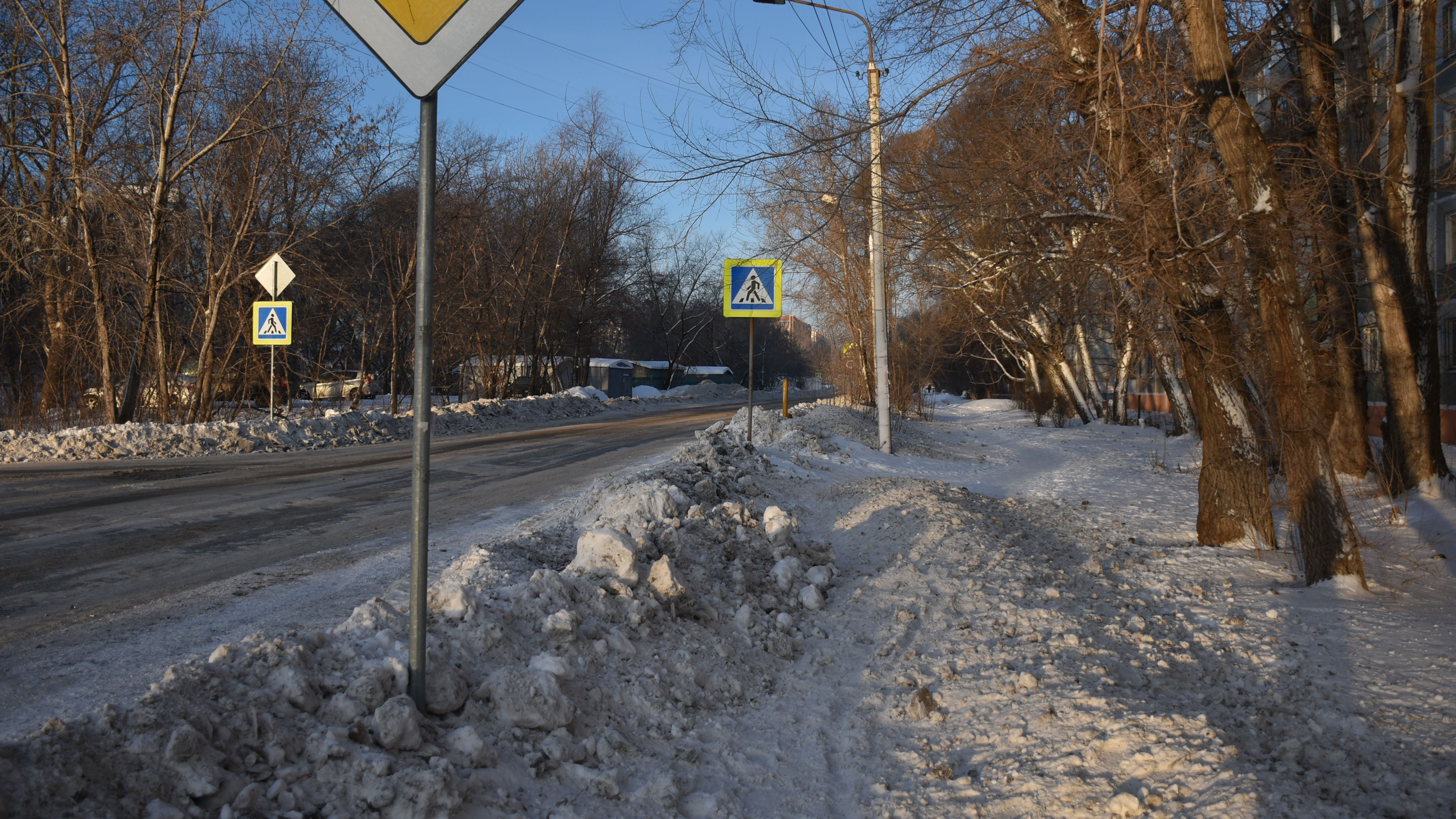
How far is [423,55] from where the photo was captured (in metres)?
2.96

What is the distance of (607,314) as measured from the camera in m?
38.3

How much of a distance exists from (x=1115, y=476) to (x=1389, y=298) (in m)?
4.12

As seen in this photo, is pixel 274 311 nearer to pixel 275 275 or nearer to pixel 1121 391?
pixel 275 275

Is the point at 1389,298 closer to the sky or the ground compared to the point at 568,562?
closer to the sky

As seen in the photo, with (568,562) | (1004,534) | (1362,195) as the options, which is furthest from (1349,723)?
(1362,195)

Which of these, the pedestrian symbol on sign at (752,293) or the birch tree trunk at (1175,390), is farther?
the pedestrian symbol on sign at (752,293)

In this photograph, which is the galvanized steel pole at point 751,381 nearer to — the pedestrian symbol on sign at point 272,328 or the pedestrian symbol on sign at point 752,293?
the pedestrian symbol on sign at point 752,293

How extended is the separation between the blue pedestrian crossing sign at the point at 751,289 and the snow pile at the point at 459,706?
6.99 m

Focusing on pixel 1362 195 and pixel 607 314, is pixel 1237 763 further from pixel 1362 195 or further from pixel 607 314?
pixel 607 314

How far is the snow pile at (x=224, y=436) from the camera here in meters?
12.8

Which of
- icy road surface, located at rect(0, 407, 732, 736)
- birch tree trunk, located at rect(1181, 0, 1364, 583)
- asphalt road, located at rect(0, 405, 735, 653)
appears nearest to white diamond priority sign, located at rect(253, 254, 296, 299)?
asphalt road, located at rect(0, 405, 735, 653)

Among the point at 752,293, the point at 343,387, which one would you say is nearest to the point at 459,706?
the point at 752,293

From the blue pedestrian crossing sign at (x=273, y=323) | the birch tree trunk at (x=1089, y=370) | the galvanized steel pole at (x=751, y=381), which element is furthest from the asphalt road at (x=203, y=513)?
the birch tree trunk at (x=1089, y=370)

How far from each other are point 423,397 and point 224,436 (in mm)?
13548
